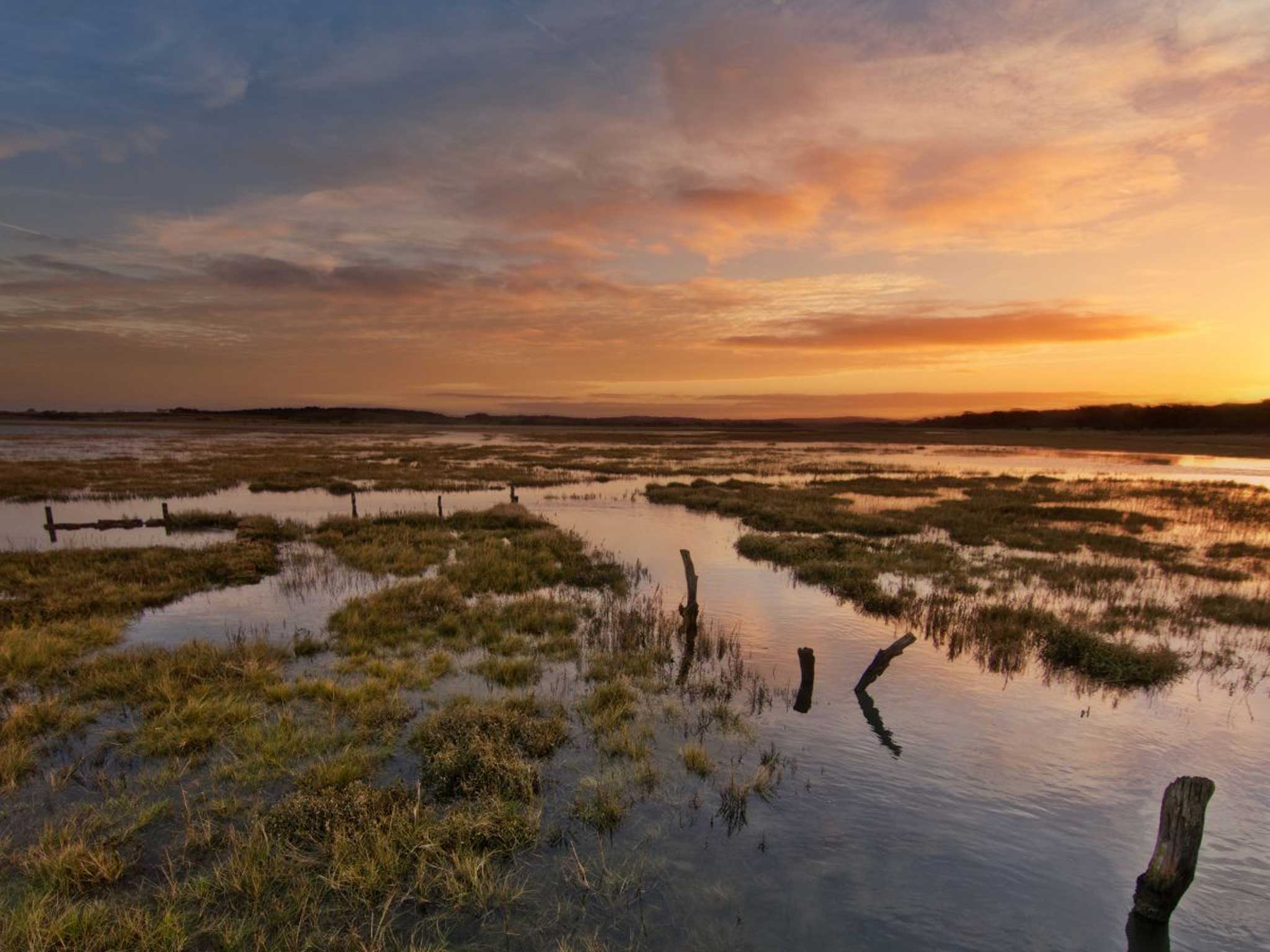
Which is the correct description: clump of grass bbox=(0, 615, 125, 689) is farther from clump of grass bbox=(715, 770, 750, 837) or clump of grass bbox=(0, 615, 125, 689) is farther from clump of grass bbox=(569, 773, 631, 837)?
clump of grass bbox=(715, 770, 750, 837)

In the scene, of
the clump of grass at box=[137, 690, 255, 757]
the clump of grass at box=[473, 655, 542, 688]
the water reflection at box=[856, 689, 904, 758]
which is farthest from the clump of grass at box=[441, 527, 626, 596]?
the water reflection at box=[856, 689, 904, 758]

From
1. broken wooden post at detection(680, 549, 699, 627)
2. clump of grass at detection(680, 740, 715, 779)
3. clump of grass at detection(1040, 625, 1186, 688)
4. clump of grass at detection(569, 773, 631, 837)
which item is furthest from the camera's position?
broken wooden post at detection(680, 549, 699, 627)

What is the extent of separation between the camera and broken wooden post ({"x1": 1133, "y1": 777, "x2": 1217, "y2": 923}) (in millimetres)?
6684

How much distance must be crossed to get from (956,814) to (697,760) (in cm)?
402

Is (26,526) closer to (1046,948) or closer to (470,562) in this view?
(470,562)

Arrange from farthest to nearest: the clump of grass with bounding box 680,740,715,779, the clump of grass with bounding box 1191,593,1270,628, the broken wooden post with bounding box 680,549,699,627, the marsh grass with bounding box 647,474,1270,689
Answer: the clump of grass with bounding box 1191,593,1270,628 → the broken wooden post with bounding box 680,549,699,627 → the marsh grass with bounding box 647,474,1270,689 → the clump of grass with bounding box 680,740,715,779

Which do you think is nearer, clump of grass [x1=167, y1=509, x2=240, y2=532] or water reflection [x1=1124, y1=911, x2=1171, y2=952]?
water reflection [x1=1124, y1=911, x2=1171, y2=952]

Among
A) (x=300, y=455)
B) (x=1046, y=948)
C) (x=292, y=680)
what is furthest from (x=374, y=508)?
(x=300, y=455)

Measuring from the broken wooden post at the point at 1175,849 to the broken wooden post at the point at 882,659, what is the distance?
521 centimetres

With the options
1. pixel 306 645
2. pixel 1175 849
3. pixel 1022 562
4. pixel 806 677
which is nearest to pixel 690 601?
pixel 806 677

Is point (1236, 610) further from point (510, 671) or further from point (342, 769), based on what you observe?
point (342, 769)

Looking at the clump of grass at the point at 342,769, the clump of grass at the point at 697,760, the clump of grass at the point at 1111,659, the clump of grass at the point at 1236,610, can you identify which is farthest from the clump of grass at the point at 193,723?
the clump of grass at the point at 1236,610

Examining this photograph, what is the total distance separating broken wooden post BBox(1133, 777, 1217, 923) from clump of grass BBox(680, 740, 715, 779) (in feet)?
→ 18.5

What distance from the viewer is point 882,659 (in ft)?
41.5
